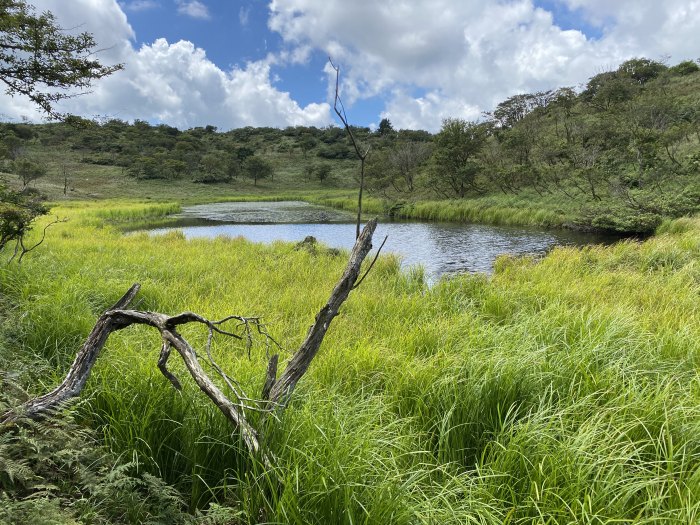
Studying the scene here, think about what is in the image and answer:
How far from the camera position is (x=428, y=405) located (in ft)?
10.7

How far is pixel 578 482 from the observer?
7.05 ft

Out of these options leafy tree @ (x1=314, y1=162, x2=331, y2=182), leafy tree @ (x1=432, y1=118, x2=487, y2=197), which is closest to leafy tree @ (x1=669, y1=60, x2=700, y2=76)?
leafy tree @ (x1=432, y1=118, x2=487, y2=197)

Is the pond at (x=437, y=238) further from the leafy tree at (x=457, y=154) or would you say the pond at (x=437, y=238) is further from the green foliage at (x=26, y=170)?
the green foliage at (x=26, y=170)

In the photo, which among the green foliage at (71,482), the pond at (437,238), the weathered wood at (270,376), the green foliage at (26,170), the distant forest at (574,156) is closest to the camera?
the green foliage at (71,482)

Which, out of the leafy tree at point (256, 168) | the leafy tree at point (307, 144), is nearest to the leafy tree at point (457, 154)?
the leafy tree at point (256, 168)

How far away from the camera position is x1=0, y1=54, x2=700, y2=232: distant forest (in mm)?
21969

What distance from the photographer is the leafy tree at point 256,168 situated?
255 feet

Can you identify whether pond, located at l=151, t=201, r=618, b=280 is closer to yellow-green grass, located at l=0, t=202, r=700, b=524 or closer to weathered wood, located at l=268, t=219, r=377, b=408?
yellow-green grass, located at l=0, t=202, r=700, b=524

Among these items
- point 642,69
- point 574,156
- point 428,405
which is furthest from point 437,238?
point 642,69

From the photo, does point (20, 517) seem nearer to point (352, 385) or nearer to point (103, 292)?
point (352, 385)

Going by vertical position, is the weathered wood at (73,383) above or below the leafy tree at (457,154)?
below

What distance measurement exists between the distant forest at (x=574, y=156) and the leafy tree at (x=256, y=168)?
19.1 ft

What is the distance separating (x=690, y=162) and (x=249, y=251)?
83.0ft

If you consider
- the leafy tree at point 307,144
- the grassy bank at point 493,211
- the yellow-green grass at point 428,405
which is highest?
the leafy tree at point 307,144
